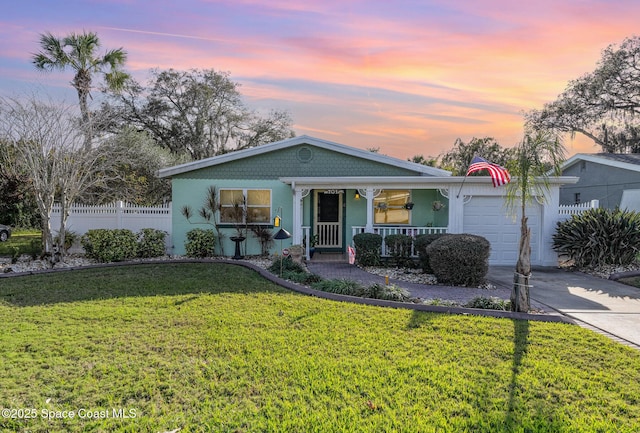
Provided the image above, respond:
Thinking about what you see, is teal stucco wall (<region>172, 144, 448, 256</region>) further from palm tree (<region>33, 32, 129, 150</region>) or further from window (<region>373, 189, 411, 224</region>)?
palm tree (<region>33, 32, 129, 150</region>)

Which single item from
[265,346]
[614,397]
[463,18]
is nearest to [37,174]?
[265,346]

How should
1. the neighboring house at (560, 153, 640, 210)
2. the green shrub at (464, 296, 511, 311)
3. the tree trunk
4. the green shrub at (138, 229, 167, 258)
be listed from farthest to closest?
the neighboring house at (560, 153, 640, 210)
the green shrub at (138, 229, 167, 258)
the green shrub at (464, 296, 511, 311)
the tree trunk

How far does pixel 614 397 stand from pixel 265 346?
3.51 m

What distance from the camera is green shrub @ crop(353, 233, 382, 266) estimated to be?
33.9 ft

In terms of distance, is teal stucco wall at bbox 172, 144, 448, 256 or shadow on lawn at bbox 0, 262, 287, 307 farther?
teal stucco wall at bbox 172, 144, 448, 256

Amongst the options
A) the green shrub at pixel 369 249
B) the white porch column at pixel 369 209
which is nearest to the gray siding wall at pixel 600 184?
the white porch column at pixel 369 209

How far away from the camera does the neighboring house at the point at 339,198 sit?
11.2 meters

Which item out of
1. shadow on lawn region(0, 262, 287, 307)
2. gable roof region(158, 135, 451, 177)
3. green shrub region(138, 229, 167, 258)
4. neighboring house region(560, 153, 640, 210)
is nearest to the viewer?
shadow on lawn region(0, 262, 287, 307)

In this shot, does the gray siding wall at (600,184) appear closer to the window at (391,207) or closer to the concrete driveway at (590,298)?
the concrete driveway at (590,298)

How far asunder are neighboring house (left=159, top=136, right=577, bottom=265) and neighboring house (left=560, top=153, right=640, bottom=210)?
18.2 ft

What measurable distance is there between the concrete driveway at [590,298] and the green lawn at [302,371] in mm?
682

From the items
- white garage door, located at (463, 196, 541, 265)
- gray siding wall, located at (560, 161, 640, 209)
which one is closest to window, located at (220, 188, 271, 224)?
white garage door, located at (463, 196, 541, 265)

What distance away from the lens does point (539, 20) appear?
29.7 feet

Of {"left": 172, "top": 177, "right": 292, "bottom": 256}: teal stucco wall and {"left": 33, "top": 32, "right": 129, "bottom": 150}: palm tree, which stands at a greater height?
{"left": 33, "top": 32, "right": 129, "bottom": 150}: palm tree
